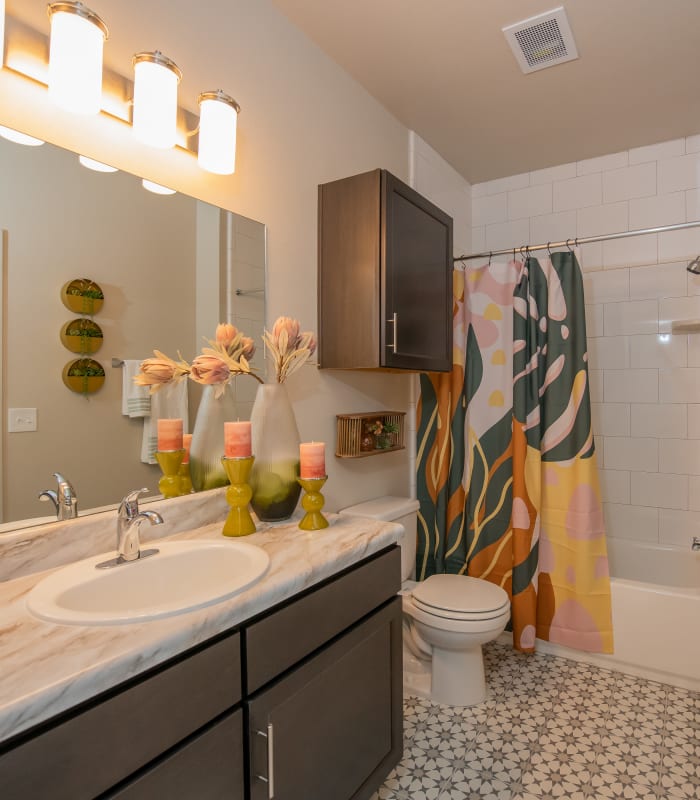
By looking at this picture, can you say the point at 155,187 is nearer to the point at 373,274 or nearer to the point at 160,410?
the point at 160,410

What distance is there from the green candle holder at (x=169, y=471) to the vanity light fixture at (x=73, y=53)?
2.85 feet

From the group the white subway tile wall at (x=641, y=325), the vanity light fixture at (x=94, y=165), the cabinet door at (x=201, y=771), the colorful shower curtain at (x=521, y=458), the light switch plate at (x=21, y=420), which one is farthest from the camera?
the white subway tile wall at (x=641, y=325)

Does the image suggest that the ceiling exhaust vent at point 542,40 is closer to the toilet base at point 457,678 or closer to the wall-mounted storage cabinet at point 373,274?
the wall-mounted storage cabinet at point 373,274

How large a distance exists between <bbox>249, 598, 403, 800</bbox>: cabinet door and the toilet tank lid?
2.03ft

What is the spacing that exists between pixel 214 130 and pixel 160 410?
82cm

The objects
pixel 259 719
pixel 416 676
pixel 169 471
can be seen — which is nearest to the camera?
pixel 259 719

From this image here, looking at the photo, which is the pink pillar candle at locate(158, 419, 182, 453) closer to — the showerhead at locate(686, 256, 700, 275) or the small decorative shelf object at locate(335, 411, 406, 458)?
the small decorative shelf object at locate(335, 411, 406, 458)

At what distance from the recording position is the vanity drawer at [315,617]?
1008 mm

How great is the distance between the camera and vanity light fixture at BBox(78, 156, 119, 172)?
48.5 inches

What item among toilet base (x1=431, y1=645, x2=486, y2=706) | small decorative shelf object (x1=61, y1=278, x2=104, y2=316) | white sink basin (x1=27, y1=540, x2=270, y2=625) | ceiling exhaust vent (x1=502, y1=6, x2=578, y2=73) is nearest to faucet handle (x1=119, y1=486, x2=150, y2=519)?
white sink basin (x1=27, y1=540, x2=270, y2=625)

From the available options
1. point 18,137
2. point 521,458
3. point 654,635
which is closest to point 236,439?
point 18,137

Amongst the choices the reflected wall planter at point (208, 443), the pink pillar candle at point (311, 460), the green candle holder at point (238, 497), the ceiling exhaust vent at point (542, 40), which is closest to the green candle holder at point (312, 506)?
the pink pillar candle at point (311, 460)

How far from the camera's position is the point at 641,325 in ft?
9.12

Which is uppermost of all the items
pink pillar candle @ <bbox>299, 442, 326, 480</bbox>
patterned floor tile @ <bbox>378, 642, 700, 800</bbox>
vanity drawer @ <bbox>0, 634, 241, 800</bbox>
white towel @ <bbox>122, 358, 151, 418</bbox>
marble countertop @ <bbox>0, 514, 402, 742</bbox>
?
white towel @ <bbox>122, 358, 151, 418</bbox>
